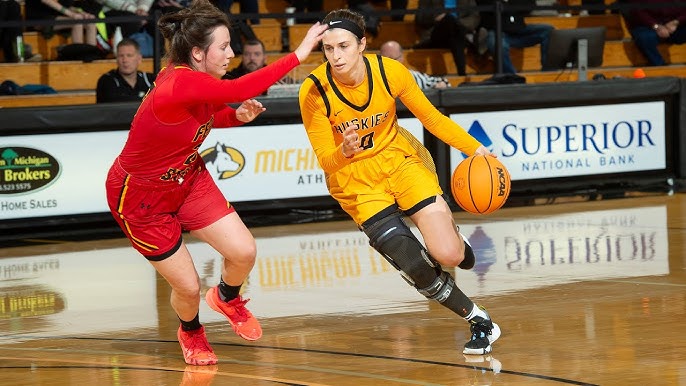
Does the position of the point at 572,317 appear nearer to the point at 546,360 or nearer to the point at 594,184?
the point at 546,360

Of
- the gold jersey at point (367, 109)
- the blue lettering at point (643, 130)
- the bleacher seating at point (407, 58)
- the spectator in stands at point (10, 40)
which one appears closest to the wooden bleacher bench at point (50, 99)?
the bleacher seating at point (407, 58)

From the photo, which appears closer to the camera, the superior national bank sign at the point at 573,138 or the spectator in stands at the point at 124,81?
the spectator in stands at the point at 124,81

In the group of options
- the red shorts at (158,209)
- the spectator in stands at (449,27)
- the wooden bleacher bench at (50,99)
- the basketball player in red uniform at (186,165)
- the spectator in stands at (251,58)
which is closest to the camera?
the basketball player in red uniform at (186,165)

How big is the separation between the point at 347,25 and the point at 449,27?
981 centimetres

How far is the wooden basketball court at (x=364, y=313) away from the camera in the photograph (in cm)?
650

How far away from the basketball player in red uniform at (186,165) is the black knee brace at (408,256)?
738mm

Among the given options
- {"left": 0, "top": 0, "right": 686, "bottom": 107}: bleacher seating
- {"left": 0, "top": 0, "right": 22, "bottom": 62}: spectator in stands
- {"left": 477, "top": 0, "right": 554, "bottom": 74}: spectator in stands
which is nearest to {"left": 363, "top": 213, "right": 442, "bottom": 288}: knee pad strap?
{"left": 0, "top": 0, "right": 686, "bottom": 107}: bleacher seating

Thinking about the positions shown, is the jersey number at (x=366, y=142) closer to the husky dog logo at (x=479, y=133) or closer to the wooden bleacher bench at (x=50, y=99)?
the husky dog logo at (x=479, y=133)

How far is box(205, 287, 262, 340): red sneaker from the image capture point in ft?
23.6

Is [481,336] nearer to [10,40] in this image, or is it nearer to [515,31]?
[10,40]

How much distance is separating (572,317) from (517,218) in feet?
16.3

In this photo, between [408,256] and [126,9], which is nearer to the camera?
[408,256]

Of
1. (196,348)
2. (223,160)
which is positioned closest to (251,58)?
(223,160)

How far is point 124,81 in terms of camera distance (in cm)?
1319
